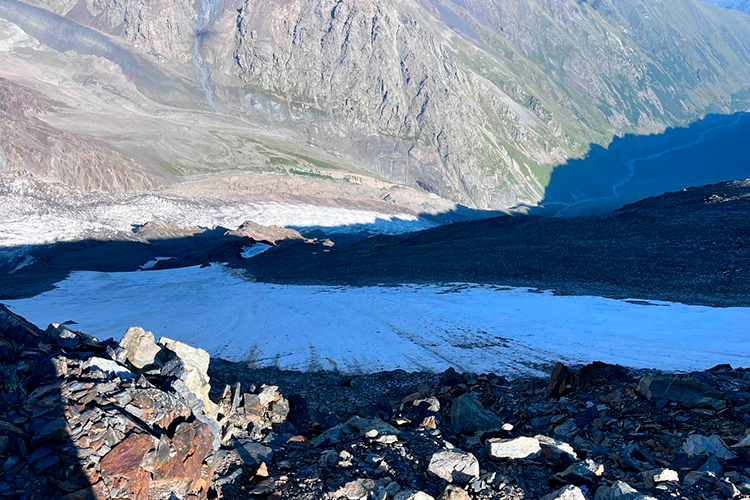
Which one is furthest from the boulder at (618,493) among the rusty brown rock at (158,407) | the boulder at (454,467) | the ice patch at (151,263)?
the ice patch at (151,263)

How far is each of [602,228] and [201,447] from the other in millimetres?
32293

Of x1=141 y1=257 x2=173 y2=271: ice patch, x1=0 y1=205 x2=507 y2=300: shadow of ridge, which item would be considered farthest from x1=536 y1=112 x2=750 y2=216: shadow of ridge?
x1=141 y1=257 x2=173 y2=271: ice patch

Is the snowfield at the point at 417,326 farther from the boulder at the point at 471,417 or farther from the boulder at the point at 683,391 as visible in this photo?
the boulder at the point at 471,417

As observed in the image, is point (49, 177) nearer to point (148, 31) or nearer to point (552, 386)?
point (552, 386)

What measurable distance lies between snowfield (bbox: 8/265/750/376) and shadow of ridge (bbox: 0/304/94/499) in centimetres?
1011

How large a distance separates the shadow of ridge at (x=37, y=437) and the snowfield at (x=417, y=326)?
10109 mm

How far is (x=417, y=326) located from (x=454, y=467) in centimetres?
1430

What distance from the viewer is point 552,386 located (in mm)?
10938

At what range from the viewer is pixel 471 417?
9.22 meters

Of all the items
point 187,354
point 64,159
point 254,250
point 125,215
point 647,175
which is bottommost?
point 125,215

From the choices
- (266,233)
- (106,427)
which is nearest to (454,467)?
(106,427)

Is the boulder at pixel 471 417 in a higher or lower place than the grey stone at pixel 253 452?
higher

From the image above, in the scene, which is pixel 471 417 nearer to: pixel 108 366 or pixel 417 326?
pixel 108 366

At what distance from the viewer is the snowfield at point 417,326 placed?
16.4 metres
